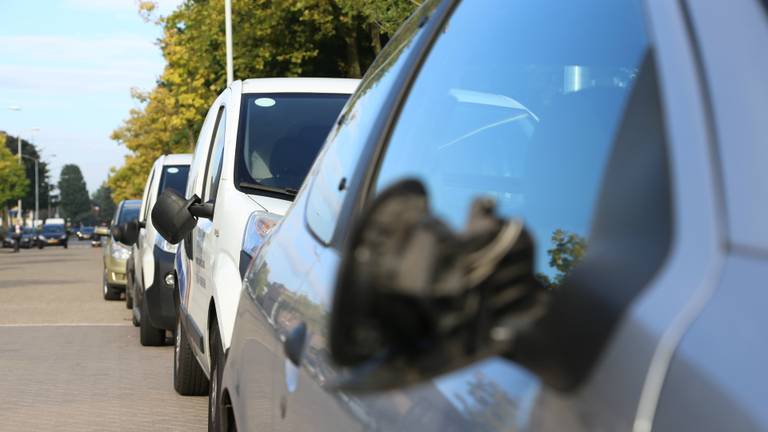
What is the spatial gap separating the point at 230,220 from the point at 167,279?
4.82 m

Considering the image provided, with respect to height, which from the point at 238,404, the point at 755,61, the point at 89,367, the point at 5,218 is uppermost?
the point at 755,61

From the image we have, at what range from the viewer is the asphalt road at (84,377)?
8.43 metres

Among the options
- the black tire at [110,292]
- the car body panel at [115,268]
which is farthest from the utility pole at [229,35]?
the car body panel at [115,268]

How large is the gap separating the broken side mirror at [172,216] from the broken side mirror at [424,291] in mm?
5231

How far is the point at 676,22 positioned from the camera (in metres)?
1.26

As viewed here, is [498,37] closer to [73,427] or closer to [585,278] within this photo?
[585,278]

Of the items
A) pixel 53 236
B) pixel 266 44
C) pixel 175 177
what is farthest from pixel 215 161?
pixel 53 236

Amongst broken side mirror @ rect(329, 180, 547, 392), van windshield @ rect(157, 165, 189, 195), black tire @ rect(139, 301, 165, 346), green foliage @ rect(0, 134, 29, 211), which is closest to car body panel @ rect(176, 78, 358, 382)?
black tire @ rect(139, 301, 165, 346)

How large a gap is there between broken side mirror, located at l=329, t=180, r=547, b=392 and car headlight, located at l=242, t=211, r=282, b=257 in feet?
16.3

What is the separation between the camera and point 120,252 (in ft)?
65.3

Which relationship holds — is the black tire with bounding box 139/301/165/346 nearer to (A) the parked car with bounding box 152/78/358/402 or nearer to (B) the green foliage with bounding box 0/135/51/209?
(A) the parked car with bounding box 152/78/358/402

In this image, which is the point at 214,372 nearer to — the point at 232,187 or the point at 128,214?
the point at 232,187

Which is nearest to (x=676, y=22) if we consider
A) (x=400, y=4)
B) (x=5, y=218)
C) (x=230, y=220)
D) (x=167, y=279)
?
(x=230, y=220)

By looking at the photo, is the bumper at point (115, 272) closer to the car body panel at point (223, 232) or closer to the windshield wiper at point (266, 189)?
the car body panel at point (223, 232)
